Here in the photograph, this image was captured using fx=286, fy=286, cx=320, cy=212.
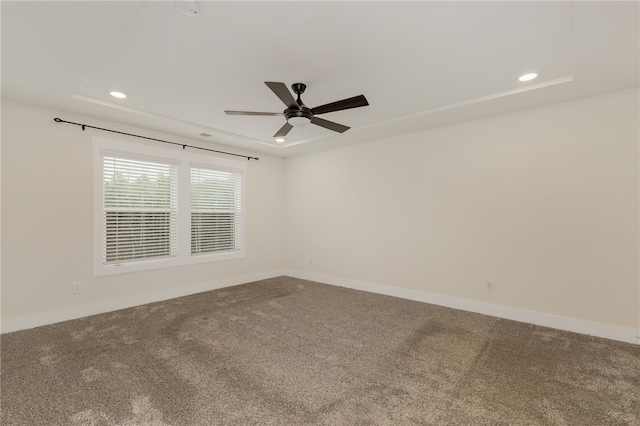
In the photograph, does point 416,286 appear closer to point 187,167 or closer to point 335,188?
point 335,188

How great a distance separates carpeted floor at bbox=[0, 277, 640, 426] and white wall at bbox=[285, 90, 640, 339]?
1.78ft

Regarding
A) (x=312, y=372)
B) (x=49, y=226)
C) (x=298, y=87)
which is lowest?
(x=312, y=372)

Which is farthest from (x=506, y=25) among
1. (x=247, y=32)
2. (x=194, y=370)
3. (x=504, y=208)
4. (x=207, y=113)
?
(x=194, y=370)

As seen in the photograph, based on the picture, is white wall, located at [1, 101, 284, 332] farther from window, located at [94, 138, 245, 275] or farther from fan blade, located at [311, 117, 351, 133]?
fan blade, located at [311, 117, 351, 133]

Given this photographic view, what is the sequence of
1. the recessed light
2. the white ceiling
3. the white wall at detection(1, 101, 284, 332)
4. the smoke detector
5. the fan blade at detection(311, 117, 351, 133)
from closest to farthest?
the smoke detector, the white ceiling, the recessed light, the fan blade at detection(311, 117, 351, 133), the white wall at detection(1, 101, 284, 332)

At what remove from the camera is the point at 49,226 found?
342 cm

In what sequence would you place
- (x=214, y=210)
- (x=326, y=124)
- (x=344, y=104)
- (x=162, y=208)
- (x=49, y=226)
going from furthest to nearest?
(x=214, y=210) < (x=162, y=208) < (x=49, y=226) < (x=326, y=124) < (x=344, y=104)

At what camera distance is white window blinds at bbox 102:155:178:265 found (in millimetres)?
3908

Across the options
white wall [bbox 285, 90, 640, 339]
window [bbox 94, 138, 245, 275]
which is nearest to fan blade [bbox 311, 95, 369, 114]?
white wall [bbox 285, 90, 640, 339]

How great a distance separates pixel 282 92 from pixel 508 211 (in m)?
3.16

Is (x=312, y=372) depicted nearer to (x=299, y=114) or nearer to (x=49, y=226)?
(x=299, y=114)

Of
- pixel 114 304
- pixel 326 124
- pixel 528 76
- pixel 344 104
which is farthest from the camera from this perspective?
pixel 114 304

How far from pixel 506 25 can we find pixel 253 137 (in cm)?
370

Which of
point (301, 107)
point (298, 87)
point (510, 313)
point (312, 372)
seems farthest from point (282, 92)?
point (510, 313)
